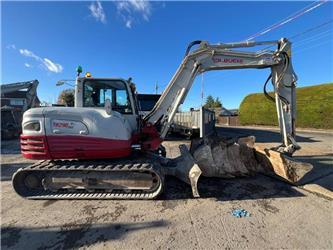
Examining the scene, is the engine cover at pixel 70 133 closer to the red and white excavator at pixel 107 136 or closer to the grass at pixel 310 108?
the red and white excavator at pixel 107 136

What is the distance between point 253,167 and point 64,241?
188 inches

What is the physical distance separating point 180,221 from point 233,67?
12.4 feet

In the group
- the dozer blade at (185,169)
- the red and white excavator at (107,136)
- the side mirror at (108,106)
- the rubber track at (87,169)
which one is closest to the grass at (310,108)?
the red and white excavator at (107,136)

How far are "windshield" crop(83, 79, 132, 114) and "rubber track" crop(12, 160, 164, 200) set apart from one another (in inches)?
51.1

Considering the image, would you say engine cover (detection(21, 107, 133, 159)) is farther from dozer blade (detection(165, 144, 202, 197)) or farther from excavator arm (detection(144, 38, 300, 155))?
dozer blade (detection(165, 144, 202, 197))

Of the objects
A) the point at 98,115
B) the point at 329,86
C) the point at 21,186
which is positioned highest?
the point at 329,86

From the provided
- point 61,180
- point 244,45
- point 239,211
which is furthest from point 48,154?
point 244,45

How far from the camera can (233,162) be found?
17.4 feet

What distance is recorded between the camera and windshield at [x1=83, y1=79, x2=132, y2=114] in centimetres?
449

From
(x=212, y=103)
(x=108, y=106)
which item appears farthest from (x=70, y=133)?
(x=212, y=103)

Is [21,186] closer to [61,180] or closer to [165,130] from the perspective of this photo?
[61,180]

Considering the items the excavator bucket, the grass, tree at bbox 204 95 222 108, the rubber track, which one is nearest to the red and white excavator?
the rubber track

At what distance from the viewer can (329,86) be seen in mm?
20125

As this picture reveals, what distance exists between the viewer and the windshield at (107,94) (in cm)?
449
